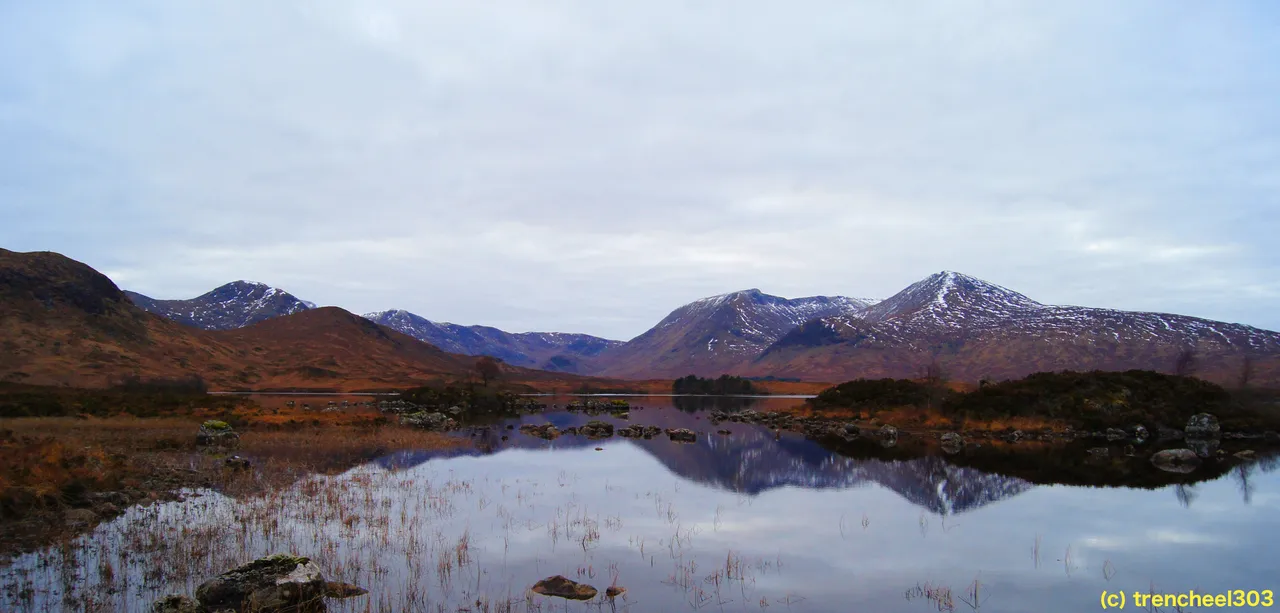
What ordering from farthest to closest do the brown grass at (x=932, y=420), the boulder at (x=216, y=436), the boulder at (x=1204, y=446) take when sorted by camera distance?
the brown grass at (x=932, y=420) → the boulder at (x=1204, y=446) → the boulder at (x=216, y=436)

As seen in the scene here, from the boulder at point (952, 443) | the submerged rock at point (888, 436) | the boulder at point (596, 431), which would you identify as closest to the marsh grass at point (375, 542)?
the boulder at point (596, 431)

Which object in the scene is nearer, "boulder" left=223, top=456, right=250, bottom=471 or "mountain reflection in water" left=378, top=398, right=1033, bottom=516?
"mountain reflection in water" left=378, top=398, right=1033, bottom=516

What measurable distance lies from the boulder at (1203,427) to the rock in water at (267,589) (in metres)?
67.0

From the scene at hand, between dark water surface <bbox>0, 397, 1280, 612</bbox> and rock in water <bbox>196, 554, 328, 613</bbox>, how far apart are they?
33.8 inches

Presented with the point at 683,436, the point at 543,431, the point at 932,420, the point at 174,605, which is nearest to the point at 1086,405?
the point at 932,420

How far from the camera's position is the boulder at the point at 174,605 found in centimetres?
1221

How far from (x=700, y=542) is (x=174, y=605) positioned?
13370 millimetres

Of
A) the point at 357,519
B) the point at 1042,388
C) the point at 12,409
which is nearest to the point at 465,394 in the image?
the point at 12,409

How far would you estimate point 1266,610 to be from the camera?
15.1 meters

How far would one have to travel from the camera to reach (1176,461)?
41.1 metres

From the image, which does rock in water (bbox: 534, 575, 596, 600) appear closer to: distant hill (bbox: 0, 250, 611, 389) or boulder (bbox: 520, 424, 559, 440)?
boulder (bbox: 520, 424, 559, 440)

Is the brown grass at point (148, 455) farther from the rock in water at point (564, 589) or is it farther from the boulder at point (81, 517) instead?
the rock in water at point (564, 589)

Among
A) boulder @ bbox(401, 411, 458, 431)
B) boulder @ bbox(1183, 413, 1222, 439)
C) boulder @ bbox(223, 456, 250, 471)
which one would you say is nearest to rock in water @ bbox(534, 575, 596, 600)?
boulder @ bbox(223, 456, 250, 471)

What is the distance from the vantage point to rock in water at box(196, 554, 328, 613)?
1290 cm
